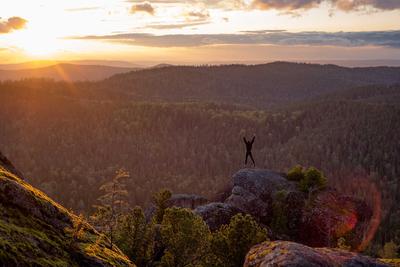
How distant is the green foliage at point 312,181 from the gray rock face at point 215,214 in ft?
46.8

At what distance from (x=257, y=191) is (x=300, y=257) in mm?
44874

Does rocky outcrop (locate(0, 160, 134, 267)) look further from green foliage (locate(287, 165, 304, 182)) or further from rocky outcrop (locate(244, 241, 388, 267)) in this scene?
green foliage (locate(287, 165, 304, 182))

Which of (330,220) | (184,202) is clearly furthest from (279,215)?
(184,202)

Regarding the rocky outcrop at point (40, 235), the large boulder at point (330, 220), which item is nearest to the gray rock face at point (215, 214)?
the large boulder at point (330, 220)

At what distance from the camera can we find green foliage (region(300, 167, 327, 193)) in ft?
227

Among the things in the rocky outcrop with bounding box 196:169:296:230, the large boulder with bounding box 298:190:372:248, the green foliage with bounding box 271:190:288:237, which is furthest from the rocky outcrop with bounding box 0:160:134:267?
the large boulder with bounding box 298:190:372:248

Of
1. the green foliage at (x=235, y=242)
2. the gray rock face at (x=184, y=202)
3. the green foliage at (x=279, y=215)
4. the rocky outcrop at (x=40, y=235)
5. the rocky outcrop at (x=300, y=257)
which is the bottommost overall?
the gray rock face at (x=184, y=202)

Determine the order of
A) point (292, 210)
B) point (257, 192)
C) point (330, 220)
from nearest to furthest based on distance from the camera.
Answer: point (330, 220) < point (292, 210) < point (257, 192)

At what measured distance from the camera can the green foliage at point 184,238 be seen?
4281cm

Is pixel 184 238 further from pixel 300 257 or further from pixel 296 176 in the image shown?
pixel 296 176

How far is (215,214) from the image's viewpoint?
204ft

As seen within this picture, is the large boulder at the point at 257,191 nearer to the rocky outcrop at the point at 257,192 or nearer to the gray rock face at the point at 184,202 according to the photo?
the rocky outcrop at the point at 257,192

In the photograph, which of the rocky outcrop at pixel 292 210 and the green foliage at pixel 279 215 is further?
the green foliage at pixel 279 215

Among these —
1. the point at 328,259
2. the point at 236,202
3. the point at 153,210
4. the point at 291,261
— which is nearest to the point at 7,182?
the point at 291,261
